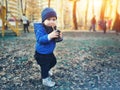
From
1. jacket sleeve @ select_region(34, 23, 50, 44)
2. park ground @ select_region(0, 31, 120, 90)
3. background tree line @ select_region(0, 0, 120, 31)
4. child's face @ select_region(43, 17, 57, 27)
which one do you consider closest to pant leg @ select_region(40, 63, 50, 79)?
park ground @ select_region(0, 31, 120, 90)

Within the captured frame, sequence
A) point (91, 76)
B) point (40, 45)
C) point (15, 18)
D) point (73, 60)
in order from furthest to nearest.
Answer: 1. point (15, 18)
2. point (73, 60)
3. point (91, 76)
4. point (40, 45)

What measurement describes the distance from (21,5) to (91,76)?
233 cm

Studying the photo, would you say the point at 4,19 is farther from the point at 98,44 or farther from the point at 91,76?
the point at 91,76

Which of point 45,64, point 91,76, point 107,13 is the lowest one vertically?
point 91,76

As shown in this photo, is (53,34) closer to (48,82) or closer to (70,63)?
(48,82)

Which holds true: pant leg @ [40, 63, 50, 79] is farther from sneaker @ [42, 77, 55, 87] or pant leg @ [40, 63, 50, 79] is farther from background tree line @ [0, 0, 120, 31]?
background tree line @ [0, 0, 120, 31]

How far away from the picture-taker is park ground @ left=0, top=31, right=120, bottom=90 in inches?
98.0

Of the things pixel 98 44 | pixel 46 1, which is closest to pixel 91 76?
pixel 98 44

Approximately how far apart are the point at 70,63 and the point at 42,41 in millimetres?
1043

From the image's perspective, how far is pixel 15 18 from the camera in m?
4.91

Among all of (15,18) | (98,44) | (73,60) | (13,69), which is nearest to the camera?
(13,69)

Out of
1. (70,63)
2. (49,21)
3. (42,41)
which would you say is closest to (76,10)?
(70,63)

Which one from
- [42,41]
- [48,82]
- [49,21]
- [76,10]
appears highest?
[76,10]

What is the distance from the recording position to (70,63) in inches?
127
